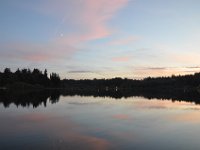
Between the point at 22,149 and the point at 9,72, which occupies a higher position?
the point at 9,72

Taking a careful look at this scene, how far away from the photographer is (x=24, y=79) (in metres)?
180

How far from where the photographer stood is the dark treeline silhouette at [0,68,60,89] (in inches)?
6601

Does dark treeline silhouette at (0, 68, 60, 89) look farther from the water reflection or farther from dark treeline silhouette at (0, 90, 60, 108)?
dark treeline silhouette at (0, 90, 60, 108)

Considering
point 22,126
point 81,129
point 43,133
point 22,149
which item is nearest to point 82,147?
point 22,149

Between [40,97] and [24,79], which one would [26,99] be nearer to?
[40,97]

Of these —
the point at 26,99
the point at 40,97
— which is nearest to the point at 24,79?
the point at 40,97

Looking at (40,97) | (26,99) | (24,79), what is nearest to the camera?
(26,99)

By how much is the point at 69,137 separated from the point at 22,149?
16.3 ft

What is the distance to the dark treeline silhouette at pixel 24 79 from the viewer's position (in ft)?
550

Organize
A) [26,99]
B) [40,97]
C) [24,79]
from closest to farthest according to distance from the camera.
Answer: [26,99] → [40,97] → [24,79]

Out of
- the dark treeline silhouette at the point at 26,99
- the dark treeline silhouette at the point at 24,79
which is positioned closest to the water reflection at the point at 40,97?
the dark treeline silhouette at the point at 26,99

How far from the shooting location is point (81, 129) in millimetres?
25906

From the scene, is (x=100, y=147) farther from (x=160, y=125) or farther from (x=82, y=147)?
(x=160, y=125)

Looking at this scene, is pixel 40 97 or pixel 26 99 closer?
pixel 26 99
